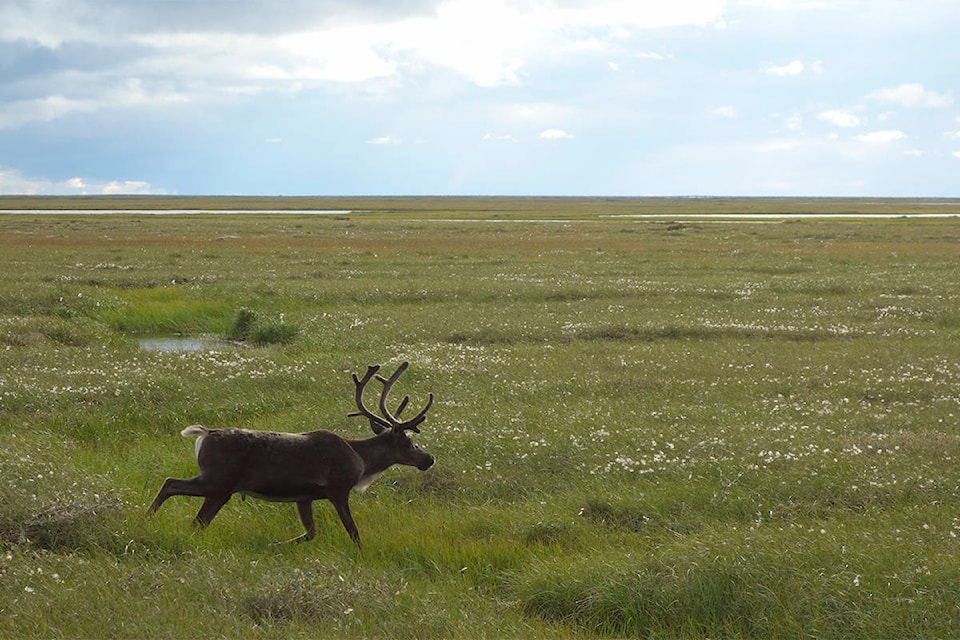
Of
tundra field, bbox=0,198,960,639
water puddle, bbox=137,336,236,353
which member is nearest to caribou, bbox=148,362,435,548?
tundra field, bbox=0,198,960,639

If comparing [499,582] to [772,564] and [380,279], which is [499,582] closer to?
[772,564]

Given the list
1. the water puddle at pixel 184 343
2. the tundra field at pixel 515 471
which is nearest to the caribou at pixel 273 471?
the tundra field at pixel 515 471

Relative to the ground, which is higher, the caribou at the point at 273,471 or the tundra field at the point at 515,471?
the caribou at the point at 273,471

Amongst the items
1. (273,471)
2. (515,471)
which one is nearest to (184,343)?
(515,471)

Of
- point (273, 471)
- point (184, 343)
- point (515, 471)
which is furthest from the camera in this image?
point (184, 343)

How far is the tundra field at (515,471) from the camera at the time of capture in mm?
7742

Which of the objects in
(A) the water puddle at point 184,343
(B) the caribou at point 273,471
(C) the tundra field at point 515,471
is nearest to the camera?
(C) the tundra field at point 515,471

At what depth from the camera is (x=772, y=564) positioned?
8.42 metres

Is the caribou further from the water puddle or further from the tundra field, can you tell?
the water puddle

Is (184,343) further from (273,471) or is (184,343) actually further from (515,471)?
(273,471)

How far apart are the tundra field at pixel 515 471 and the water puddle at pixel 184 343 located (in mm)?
429

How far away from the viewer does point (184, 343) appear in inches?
1035

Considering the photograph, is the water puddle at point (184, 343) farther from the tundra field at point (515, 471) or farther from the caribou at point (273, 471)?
the caribou at point (273, 471)

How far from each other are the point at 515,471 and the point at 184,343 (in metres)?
17.3
